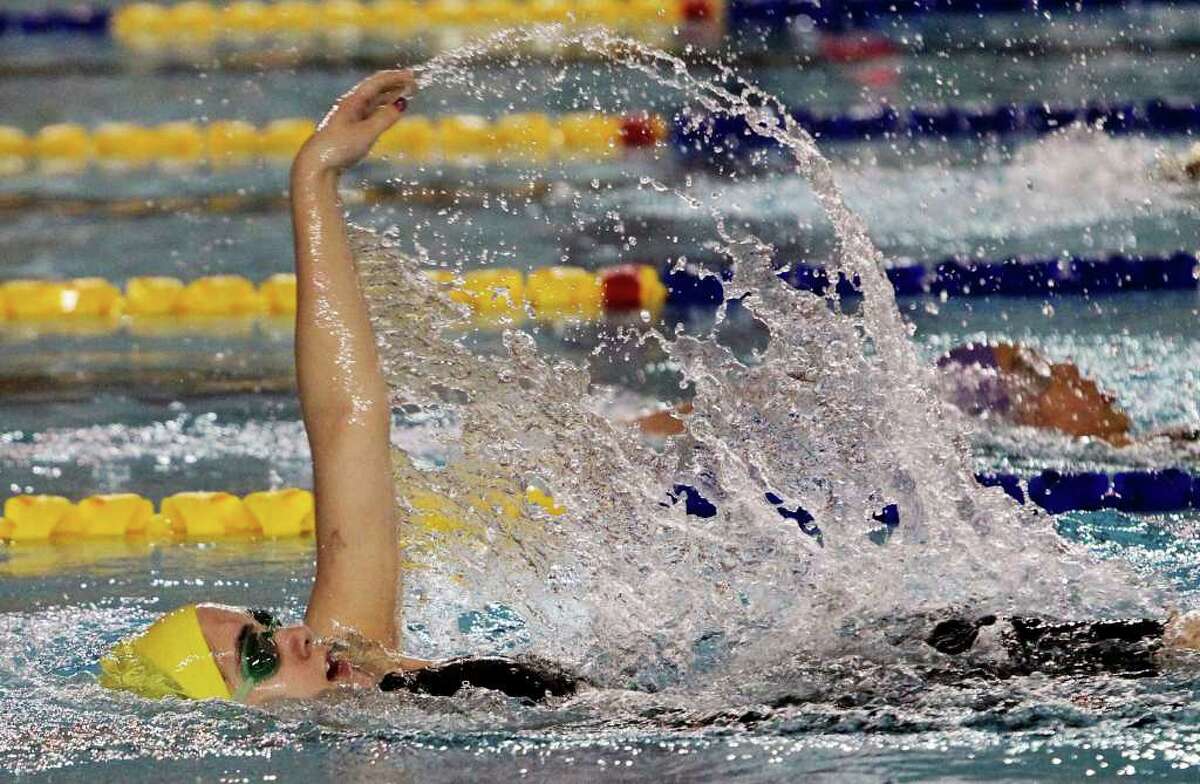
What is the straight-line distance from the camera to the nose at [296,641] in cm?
259

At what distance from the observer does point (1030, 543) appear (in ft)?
9.96

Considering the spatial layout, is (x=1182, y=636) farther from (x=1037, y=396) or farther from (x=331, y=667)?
(x=1037, y=396)

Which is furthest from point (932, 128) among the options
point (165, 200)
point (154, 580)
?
point (154, 580)

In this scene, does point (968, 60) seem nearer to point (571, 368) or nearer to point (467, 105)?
point (467, 105)

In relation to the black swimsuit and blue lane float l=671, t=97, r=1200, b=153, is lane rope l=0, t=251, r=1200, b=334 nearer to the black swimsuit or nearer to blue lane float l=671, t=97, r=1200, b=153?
blue lane float l=671, t=97, r=1200, b=153

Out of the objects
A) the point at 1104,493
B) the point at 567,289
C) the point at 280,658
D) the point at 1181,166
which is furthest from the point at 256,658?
the point at 1181,166

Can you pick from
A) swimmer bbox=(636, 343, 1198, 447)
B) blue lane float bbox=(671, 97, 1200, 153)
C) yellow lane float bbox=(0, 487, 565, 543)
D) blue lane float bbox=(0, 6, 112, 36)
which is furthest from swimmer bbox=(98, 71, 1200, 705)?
blue lane float bbox=(0, 6, 112, 36)

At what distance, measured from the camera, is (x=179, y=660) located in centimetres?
261

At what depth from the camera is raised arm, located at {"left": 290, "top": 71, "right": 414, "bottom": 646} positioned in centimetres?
276

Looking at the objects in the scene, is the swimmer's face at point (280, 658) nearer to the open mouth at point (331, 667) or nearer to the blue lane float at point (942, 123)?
the open mouth at point (331, 667)

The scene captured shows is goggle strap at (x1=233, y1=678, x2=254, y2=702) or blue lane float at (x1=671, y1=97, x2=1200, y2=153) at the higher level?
blue lane float at (x1=671, y1=97, x2=1200, y2=153)

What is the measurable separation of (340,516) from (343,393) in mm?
175

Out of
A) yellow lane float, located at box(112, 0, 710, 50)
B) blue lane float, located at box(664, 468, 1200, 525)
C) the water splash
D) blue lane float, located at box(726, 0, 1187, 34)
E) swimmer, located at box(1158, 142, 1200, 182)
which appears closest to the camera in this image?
the water splash

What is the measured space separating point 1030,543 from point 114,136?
6.12m
